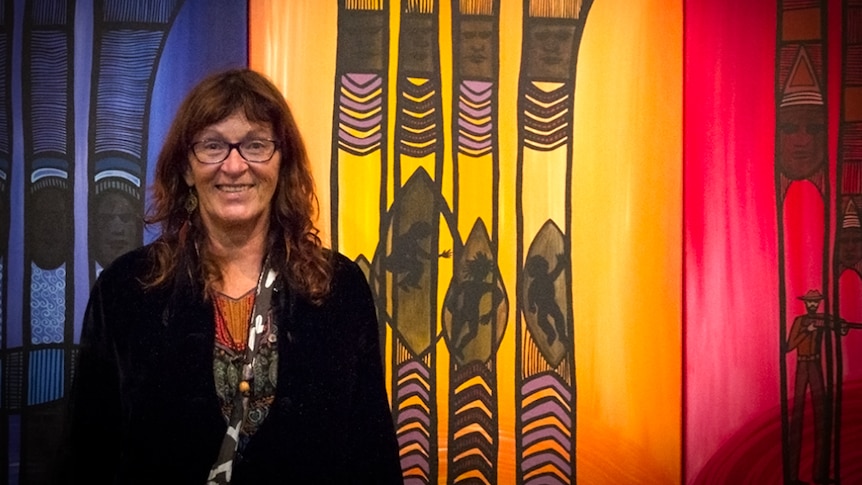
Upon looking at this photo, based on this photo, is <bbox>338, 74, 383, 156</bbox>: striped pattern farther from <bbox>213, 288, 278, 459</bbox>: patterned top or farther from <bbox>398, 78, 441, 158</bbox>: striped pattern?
<bbox>213, 288, 278, 459</bbox>: patterned top

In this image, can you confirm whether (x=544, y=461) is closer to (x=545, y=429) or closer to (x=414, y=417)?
(x=545, y=429)

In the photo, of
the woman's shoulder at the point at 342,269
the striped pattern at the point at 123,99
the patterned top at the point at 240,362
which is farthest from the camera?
the striped pattern at the point at 123,99

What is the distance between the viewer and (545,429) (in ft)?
5.55

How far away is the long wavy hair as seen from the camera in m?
1.40

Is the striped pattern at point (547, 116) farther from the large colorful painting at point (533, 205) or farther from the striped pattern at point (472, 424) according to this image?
the striped pattern at point (472, 424)

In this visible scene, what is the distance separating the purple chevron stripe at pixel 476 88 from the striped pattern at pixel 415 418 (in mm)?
610

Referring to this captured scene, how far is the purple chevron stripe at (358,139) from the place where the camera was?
1664 mm

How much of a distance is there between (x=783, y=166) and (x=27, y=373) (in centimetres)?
176

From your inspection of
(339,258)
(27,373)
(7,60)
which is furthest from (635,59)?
(27,373)

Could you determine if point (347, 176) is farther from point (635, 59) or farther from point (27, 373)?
point (27, 373)

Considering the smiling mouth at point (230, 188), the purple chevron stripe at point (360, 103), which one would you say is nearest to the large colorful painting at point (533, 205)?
the purple chevron stripe at point (360, 103)

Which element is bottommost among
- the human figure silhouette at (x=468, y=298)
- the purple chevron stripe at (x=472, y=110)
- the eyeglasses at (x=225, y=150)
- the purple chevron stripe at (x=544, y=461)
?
the purple chevron stripe at (x=544, y=461)

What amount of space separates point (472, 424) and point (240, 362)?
1.91ft

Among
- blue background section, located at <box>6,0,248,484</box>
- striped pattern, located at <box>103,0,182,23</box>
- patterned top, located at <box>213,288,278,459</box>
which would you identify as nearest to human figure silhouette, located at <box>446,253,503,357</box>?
patterned top, located at <box>213,288,278,459</box>
